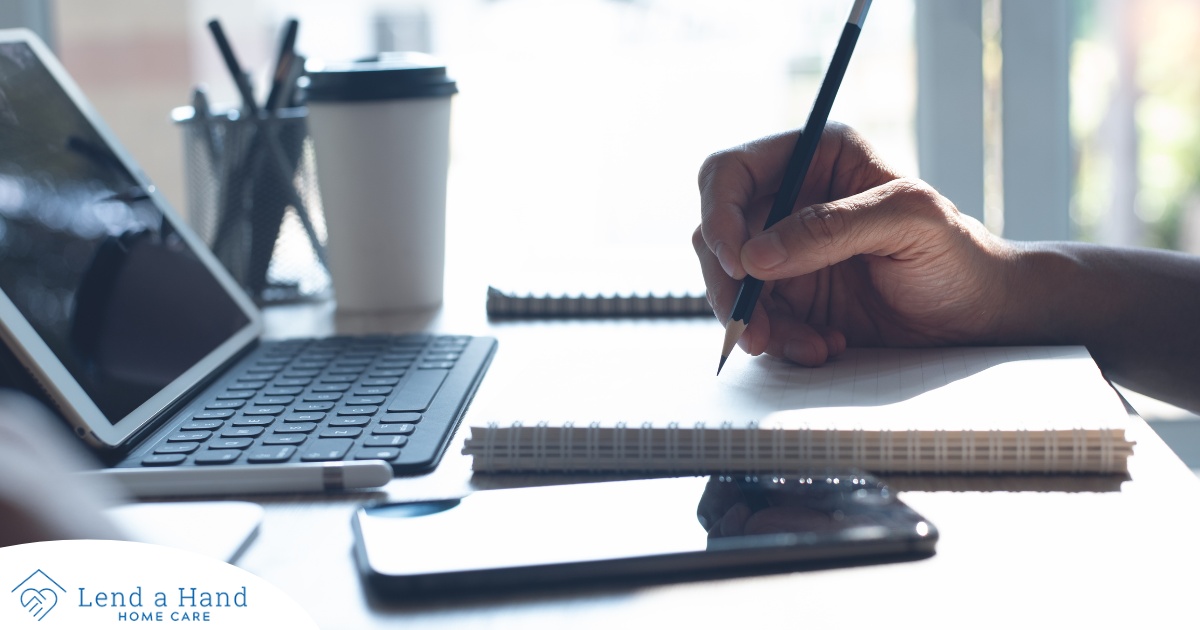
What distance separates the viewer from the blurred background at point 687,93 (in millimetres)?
1406

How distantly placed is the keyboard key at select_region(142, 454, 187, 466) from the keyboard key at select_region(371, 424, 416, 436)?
102mm

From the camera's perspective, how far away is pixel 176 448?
0.60 metres

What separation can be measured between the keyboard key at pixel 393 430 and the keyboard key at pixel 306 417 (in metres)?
0.04

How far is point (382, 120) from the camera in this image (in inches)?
36.9

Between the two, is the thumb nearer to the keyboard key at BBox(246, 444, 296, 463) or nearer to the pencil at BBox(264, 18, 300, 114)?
the keyboard key at BBox(246, 444, 296, 463)

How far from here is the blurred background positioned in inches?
55.4

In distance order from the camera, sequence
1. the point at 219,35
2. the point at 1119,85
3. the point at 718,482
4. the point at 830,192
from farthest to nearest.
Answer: the point at 1119,85 < the point at 219,35 < the point at 830,192 < the point at 718,482

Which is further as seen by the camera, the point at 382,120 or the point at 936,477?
the point at 382,120

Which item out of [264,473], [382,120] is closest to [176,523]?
[264,473]

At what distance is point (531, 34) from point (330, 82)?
658mm

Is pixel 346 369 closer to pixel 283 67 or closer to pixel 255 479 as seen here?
pixel 255 479

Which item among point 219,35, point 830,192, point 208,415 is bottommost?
point 208,415

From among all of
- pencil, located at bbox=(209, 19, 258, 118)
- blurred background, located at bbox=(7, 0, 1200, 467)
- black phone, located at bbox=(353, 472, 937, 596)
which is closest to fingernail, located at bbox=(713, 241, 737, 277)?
black phone, located at bbox=(353, 472, 937, 596)

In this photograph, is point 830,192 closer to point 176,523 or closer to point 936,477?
point 936,477
